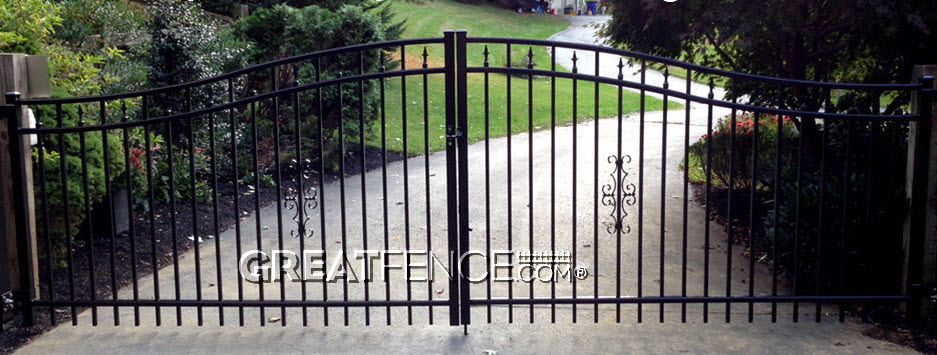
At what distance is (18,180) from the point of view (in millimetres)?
5055

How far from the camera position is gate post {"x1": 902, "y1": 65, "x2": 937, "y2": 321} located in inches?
196

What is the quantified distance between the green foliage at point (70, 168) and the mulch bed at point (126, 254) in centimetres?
27

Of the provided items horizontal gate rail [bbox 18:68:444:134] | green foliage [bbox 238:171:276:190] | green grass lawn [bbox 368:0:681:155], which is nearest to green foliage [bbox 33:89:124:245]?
horizontal gate rail [bbox 18:68:444:134]

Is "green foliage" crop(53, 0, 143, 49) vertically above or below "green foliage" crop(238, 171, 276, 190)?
above

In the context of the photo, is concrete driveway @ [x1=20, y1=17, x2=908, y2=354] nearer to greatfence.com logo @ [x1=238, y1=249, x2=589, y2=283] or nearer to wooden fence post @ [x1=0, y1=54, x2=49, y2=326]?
greatfence.com logo @ [x1=238, y1=249, x2=589, y2=283]

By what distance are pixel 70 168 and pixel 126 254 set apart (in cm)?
107

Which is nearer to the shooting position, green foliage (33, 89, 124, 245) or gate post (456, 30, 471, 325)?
gate post (456, 30, 471, 325)

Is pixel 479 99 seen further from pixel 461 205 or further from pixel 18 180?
pixel 18 180

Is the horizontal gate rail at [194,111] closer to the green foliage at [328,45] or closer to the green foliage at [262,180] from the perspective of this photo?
the green foliage at [262,180]

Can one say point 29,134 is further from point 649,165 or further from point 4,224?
point 649,165

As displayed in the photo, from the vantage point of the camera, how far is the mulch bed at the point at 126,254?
17.3 feet

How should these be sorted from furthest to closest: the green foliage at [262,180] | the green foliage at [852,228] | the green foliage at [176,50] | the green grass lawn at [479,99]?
the green grass lawn at [479,99] → the green foliage at [262,180] → the green foliage at [176,50] → the green foliage at [852,228]

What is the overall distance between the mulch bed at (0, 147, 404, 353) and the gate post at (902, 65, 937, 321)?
161 inches

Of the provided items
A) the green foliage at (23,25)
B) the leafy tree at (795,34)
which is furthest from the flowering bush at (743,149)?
the green foliage at (23,25)
